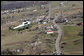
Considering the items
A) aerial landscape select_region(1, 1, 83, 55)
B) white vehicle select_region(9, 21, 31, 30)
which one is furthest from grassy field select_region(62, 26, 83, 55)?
white vehicle select_region(9, 21, 31, 30)

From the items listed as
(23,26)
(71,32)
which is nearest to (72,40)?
(71,32)

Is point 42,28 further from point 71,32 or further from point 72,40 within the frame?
point 72,40

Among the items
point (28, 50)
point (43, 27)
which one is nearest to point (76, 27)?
point (43, 27)

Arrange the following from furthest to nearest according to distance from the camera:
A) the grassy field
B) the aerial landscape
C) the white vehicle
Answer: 1. the white vehicle
2. the aerial landscape
3. the grassy field

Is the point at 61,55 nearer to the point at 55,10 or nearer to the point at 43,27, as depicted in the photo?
the point at 43,27

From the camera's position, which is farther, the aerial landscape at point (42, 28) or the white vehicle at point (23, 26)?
the white vehicle at point (23, 26)

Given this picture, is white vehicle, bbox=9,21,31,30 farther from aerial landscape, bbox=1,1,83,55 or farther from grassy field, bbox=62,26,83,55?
grassy field, bbox=62,26,83,55

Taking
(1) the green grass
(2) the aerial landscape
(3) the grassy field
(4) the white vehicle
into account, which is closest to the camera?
(3) the grassy field

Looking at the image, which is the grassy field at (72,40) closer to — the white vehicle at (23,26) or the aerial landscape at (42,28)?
the aerial landscape at (42,28)

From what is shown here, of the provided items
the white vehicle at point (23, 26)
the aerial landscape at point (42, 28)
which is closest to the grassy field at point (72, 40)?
the aerial landscape at point (42, 28)
